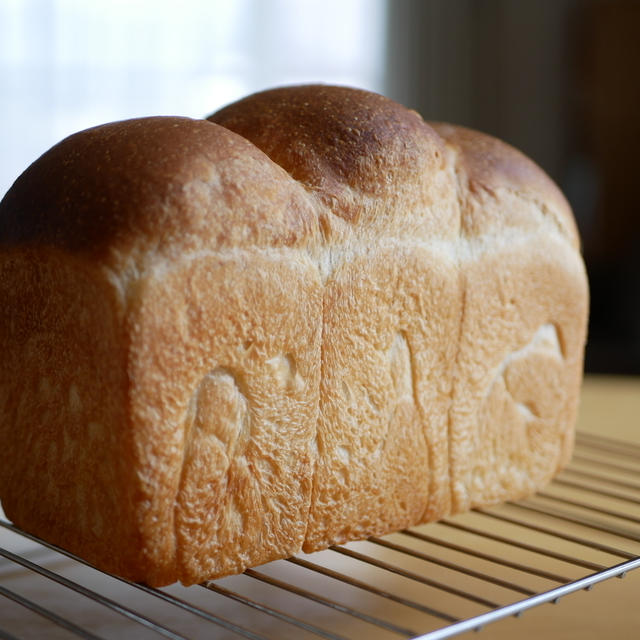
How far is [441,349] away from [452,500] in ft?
0.62

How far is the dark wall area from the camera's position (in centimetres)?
232

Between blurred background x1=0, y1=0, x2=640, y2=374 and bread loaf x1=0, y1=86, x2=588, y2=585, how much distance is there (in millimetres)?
1278

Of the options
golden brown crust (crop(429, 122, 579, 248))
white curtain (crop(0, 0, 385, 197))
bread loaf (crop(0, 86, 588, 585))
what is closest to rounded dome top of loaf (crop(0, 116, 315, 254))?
bread loaf (crop(0, 86, 588, 585))

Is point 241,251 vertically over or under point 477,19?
under

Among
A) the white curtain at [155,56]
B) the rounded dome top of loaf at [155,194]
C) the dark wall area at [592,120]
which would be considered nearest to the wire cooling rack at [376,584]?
the rounded dome top of loaf at [155,194]

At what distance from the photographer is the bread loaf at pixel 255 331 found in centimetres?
81

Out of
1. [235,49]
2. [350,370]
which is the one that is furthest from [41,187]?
[235,49]

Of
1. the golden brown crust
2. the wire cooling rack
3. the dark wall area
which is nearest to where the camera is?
the wire cooling rack

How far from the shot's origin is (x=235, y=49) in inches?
108

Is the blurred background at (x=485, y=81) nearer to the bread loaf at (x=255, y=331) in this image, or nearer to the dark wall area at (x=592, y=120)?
the dark wall area at (x=592, y=120)

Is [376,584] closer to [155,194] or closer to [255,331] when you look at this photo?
[255,331]

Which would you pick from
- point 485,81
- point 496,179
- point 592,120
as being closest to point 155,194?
point 496,179

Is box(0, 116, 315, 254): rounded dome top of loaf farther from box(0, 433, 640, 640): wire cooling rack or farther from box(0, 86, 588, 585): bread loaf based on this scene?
box(0, 433, 640, 640): wire cooling rack

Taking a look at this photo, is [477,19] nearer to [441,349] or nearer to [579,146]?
[579,146]
